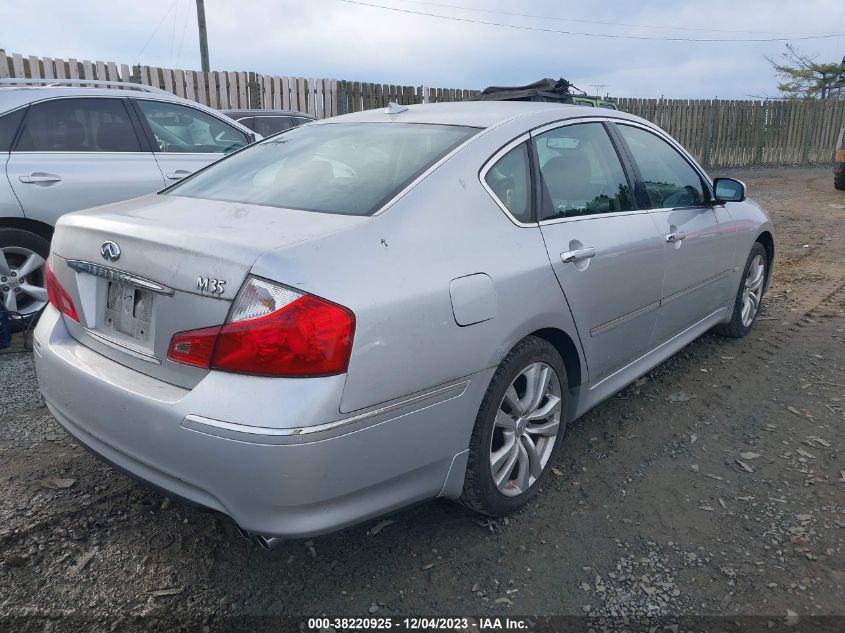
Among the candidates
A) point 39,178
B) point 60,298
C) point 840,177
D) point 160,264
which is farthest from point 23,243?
point 840,177

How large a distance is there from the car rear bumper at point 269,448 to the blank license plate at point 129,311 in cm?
13

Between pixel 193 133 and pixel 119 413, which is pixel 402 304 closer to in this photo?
pixel 119 413

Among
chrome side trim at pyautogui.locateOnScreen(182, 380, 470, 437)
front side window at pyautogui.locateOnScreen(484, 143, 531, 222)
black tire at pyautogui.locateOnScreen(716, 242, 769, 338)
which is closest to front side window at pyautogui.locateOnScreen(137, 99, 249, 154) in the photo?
front side window at pyautogui.locateOnScreen(484, 143, 531, 222)

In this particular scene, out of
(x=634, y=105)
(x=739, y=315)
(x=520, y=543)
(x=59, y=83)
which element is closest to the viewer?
(x=520, y=543)

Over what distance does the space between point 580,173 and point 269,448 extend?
2063 millimetres

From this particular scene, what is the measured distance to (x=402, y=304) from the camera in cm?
210

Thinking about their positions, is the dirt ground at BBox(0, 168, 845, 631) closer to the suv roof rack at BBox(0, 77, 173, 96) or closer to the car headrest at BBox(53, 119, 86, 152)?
the car headrest at BBox(53, 119, 86, 152)

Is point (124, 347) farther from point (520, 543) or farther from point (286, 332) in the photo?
point (520, 543)

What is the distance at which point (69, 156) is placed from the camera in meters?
4.95

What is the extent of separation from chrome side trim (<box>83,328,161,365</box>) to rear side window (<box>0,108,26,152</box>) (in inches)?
117

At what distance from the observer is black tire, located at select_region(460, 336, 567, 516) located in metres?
2.48

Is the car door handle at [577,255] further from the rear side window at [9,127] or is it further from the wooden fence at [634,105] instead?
the wooden fence at [634,105]

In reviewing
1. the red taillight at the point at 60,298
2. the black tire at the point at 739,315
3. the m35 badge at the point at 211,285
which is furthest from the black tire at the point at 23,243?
the black tire at the point at 739,315

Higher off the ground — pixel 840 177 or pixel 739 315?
pixel 840 177
